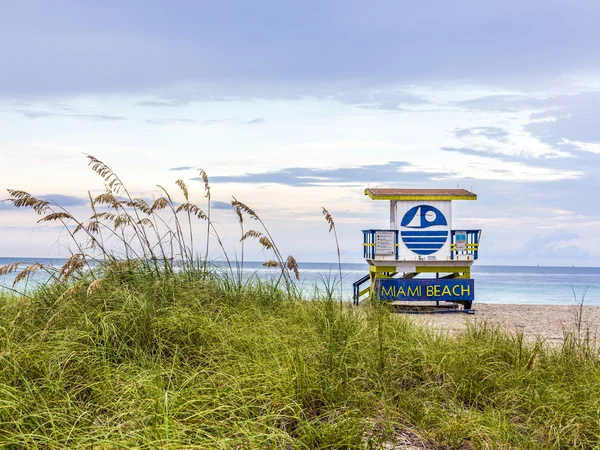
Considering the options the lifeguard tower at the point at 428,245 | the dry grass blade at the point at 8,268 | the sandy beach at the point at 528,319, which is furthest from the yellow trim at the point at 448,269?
the dry grass blade at the point at 8,268

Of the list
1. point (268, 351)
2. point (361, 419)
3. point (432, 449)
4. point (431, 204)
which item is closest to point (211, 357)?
point (268, 351)

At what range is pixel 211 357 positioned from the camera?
4.98 metres

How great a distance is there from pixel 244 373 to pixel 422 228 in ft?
37.5

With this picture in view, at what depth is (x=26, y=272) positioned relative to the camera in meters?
5.63

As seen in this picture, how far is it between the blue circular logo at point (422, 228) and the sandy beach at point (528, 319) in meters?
1.98

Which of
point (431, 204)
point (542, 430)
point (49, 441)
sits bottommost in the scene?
point (542, 430)

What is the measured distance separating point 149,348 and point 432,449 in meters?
2.66

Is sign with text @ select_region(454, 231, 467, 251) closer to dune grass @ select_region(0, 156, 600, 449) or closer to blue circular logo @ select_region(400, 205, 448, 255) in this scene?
blue circular logo @ select_region(400, 205, 448, 255)

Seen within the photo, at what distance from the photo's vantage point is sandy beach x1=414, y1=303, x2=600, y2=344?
1077 cm

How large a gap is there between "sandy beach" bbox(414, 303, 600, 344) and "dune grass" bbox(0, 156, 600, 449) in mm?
3990

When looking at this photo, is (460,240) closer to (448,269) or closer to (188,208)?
(448,269)

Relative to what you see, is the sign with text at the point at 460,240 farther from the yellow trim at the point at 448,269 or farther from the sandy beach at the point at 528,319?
the sandy beach at the point at 528,319

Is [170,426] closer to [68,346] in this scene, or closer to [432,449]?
[432,449]

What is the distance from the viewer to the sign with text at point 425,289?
48.4ft
